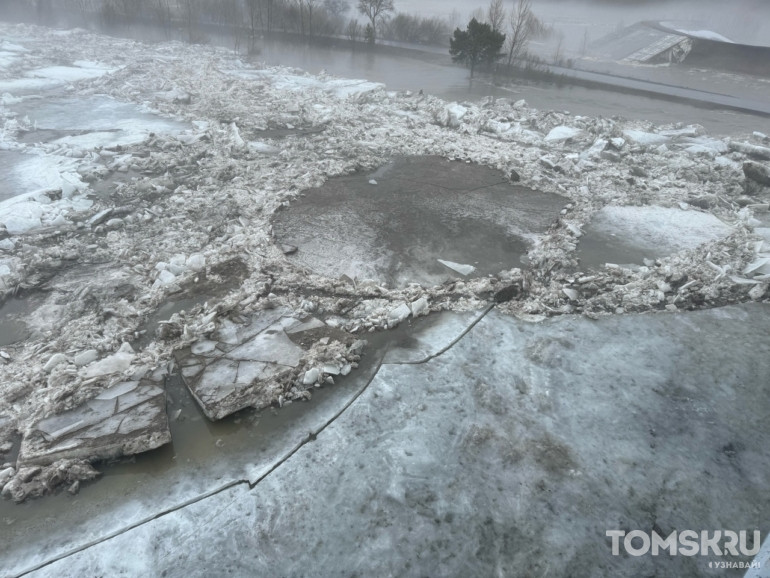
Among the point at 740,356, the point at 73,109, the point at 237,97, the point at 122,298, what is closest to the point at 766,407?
the point at 740,356

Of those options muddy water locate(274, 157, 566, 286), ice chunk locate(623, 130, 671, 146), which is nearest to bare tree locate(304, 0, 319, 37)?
ice chunk locate(623, 130, 671, 146)

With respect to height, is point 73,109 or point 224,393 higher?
point 73,109

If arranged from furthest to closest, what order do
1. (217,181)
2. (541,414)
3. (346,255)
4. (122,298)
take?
(217,181)
(346,255)
(122,298)
(541,414)

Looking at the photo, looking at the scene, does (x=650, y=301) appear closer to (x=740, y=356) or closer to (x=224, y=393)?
(x=740, y=356)

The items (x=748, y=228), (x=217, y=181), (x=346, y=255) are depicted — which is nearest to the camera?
(x=346, y=255)

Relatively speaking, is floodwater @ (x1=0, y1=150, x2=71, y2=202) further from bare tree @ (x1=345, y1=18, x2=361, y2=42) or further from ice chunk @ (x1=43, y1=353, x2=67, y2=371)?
bare tree @ (x1=345, y1=18, x2=361, y2=42)

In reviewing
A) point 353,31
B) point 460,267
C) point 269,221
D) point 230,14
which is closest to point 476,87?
point 353,31
